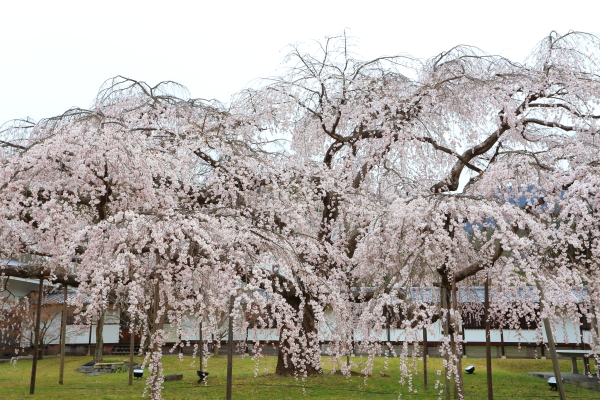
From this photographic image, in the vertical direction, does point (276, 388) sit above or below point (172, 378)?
above

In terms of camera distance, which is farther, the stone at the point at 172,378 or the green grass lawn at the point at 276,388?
the stone at the point at 172,378

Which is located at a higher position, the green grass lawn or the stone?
the green grass lawn

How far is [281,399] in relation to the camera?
9539 mm

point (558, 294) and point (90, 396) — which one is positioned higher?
point (558, 294)

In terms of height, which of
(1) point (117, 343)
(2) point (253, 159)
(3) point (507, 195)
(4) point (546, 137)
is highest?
(4) point (546, 137)

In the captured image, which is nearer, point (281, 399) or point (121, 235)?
point (121, 235)

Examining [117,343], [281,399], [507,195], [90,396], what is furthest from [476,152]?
[117,343]

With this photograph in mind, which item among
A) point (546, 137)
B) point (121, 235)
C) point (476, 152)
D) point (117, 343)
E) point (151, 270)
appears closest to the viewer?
point (121, 235)

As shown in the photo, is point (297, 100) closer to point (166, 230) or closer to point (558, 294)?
point (166, 230)

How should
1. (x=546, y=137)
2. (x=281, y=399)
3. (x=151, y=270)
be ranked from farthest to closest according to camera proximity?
(x=546, y=137) → (x=281, y=399) → (x=151, y=270)

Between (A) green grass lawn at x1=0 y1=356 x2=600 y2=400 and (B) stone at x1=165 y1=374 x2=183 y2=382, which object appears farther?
(B) stone at x1=165 y1=374 x2=183 y2=382

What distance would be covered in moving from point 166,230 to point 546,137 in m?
9.85

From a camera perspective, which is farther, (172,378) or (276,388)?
(172,378)

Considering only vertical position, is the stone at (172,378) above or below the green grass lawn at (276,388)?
below
